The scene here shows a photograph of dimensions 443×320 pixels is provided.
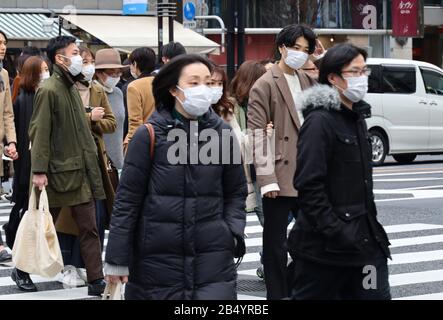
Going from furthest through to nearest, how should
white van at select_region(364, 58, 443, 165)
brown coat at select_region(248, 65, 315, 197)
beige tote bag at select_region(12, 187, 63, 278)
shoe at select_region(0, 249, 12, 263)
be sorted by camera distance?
white van at select_region(364, 58, 443, 165) < shoe at select_region(0, 249, 12, 263) < beige tote bag at select_region(12, 187, 63, 278) < brown coat at select_region(248, 65, 315, 197)

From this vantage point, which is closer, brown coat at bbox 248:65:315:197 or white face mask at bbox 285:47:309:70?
brown coat at bbox 248:65:315:197

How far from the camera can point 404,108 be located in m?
21.4

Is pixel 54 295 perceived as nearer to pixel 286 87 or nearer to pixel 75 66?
pixel 75 66

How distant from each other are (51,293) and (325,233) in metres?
3.79

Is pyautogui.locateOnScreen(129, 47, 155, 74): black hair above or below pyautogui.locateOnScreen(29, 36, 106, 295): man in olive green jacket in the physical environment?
above

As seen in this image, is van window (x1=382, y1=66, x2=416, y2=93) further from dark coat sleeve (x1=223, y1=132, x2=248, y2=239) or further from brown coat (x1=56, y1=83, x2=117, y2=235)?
dark coat sleeve (x1=223, y1=132, x2=248, y2=239)

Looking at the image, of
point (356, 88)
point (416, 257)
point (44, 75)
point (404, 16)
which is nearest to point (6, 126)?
point (44, 75)

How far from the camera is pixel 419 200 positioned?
15.2 m

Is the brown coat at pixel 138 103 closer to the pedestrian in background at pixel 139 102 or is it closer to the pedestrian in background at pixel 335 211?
the pedestrian in background at pixel 139 102

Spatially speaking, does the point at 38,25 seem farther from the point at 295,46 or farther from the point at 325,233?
the point at 325,233

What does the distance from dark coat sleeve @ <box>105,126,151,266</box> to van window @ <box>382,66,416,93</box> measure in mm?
16010

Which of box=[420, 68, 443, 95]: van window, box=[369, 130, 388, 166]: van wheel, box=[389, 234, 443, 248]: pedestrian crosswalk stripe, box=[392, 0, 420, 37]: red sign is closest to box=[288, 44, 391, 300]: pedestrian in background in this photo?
box=[389, 234, 443, 248]: pedestrian crosswalk stripe

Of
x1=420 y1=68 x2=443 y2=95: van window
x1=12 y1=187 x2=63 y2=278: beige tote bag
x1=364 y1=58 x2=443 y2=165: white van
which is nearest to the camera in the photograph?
x1=12 y1=187 x2=63 y2=278: beige tote bag

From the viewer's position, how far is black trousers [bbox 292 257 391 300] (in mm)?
5402
